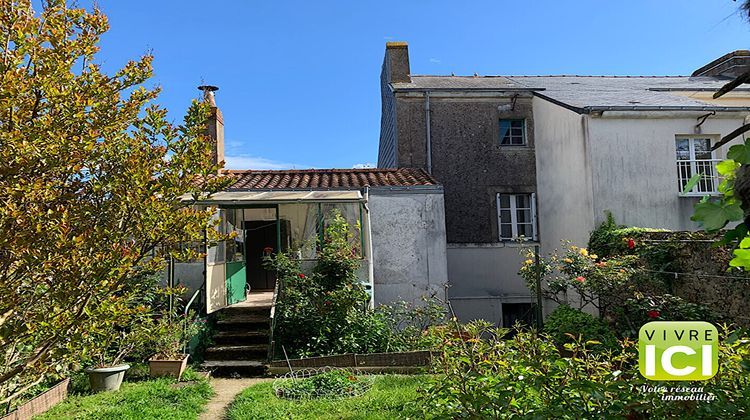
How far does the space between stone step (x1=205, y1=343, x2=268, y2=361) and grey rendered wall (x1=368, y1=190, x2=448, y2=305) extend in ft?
11.1

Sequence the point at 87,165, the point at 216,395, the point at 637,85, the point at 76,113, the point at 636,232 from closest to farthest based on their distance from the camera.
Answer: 1. the point at 76,113
2. the point at 87,165
3. the point at 216,395
4. the point at 636,232
5. the point at 637,85

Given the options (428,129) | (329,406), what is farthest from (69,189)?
(428,129)

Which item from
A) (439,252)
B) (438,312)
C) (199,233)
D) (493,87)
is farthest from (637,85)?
(199,233)

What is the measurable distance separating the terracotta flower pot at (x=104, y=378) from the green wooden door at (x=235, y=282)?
377 centimetres

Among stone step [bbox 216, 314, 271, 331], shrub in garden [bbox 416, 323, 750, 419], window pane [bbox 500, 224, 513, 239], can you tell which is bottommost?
stone step [bbox 216, 314, 271, 331]

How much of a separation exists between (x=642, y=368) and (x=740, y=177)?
150cm

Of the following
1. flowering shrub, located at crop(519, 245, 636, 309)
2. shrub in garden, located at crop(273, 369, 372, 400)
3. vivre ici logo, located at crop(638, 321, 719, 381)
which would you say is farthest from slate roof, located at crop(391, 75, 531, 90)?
vivre ici logo, located at crop(638, 321, 719, 381)

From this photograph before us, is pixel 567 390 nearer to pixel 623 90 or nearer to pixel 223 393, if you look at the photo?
pixel 223 393

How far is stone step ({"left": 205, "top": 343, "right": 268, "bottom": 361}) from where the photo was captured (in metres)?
10.0

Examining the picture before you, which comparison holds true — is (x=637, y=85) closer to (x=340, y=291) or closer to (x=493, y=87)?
(x=493, y=87)

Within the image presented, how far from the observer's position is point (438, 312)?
10.6 m

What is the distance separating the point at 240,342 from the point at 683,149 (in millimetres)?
11665

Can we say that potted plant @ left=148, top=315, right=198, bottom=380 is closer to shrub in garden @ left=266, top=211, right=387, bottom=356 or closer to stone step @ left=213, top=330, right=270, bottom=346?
stone step @ left=213, top=330, right=270, bottom=346

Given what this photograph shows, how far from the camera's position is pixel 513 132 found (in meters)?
16.7
